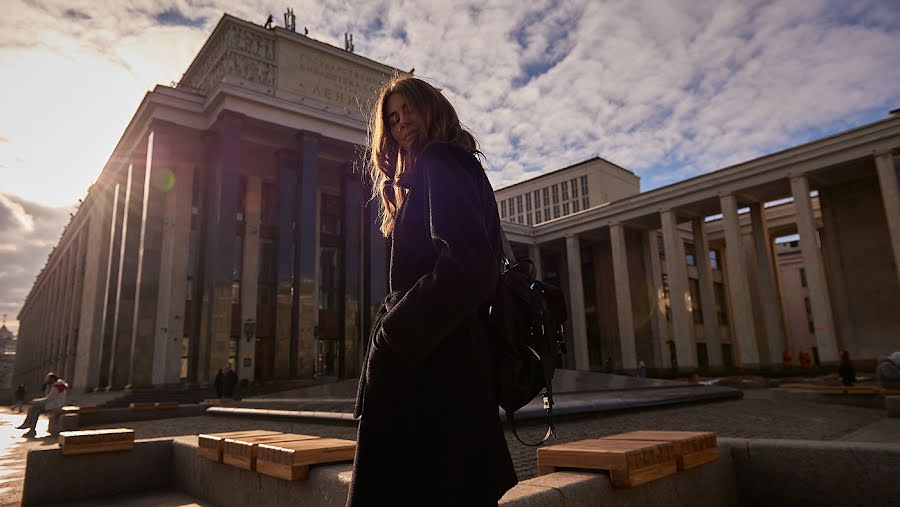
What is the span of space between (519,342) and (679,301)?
3960 cm

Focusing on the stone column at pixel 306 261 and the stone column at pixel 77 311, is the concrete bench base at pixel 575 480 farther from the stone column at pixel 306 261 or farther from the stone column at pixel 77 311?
the stone column at pixel 77 311

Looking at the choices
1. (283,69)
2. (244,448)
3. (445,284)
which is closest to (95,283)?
(283,69)

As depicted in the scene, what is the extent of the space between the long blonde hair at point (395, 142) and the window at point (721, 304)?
5644cm

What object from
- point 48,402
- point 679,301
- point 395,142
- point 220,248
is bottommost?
point 48,402

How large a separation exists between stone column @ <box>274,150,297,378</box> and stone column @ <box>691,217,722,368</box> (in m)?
27.6

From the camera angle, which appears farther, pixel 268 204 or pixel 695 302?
pixel 695 302

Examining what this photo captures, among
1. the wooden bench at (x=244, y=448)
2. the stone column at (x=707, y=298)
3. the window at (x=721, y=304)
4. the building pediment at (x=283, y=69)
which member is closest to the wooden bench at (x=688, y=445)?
the wooden bench at (x=244, y=448)

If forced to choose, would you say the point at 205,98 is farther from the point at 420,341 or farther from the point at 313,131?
the point at 420,341

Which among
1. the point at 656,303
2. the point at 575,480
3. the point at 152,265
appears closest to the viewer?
the point at 575,480

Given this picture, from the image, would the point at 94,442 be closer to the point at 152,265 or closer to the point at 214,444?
the point at 214,444

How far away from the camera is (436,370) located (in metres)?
1.79

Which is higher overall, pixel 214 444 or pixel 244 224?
pixel 244 224

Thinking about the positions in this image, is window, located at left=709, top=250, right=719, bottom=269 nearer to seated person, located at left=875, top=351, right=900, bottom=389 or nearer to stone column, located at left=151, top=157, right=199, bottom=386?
seated person, located at left=875, top=351, right=900, bottom=389

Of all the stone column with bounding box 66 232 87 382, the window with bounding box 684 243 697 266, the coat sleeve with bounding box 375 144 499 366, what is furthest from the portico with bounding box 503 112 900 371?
the stone column with bounding box 66 232 87 382
